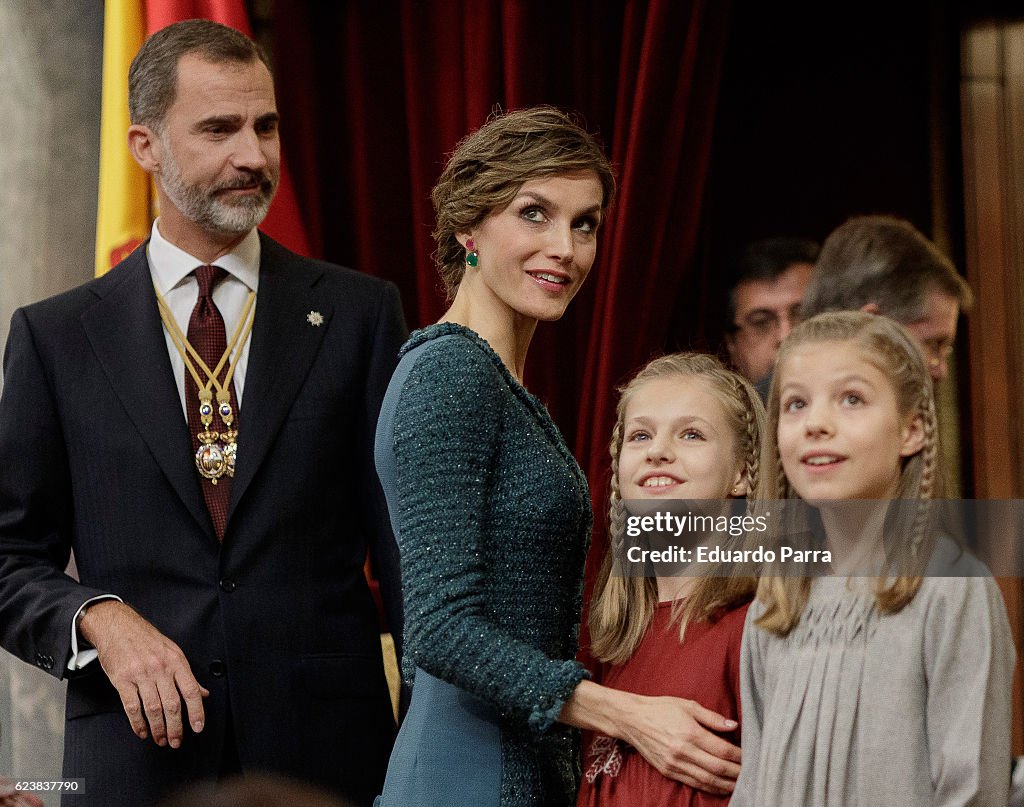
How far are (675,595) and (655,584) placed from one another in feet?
0.11

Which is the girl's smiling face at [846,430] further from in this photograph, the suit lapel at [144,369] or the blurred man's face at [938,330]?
the suit lapel at [144,369]

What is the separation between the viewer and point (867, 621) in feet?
4.38

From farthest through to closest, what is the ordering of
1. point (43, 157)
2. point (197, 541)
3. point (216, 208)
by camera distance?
point (43, 157), point (216, 208), point (197, 541)

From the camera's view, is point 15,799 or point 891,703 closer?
point 891,703

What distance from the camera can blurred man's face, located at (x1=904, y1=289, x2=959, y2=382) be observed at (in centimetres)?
186

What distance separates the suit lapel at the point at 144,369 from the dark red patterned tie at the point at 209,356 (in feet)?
0.07

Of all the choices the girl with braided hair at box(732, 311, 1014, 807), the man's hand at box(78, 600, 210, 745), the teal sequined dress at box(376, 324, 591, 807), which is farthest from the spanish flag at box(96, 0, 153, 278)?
the girl with braided hair at box(732, 311, 1014, 807)

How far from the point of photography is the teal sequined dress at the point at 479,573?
152cm

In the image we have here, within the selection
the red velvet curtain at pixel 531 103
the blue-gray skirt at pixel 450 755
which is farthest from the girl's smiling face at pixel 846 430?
the red velvet curtain at pixel 531 103

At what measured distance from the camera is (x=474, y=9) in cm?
244

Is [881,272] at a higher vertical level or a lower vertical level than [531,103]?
lower

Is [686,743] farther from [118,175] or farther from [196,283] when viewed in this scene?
[118,175]

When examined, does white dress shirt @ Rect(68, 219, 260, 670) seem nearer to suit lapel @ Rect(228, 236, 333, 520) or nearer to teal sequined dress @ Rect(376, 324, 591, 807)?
suit lapel @ Rect(228, 236, 333, 520)

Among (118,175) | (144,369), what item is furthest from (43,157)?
(144,369)
